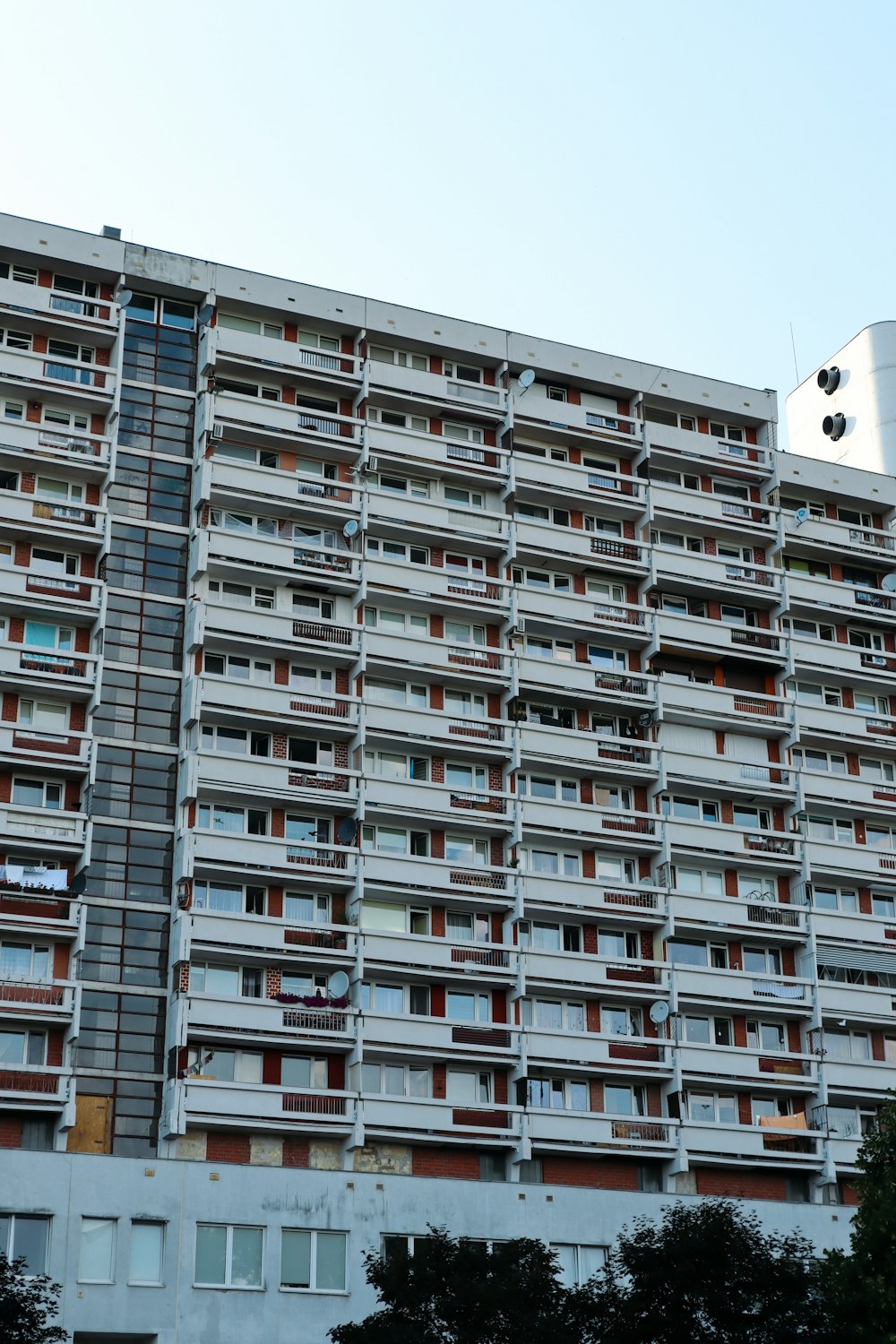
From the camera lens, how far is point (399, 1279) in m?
45.1

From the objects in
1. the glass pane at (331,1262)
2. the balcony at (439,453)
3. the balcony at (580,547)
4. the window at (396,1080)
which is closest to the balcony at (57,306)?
the balcony at (439,453)

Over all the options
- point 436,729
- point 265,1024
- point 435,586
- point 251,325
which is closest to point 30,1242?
point 265,1024

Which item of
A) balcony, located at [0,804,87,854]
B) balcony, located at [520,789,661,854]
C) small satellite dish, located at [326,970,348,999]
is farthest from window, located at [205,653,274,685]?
small satellite dish, located at [326,970,348,999]

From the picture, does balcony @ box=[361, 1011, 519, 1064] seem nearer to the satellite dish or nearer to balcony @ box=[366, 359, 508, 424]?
the satellite dish

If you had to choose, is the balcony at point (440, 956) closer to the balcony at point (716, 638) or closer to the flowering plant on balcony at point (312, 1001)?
the flowering plant on balcony at point (312, 1001)

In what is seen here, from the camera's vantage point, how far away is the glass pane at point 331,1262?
55.1m

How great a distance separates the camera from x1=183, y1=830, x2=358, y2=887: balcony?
59.2 metres

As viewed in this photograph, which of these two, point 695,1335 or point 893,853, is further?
point 893,853

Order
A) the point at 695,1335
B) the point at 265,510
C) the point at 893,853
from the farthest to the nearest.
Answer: the point at 893,853 < the point at 265,510 < the point at 695,1335

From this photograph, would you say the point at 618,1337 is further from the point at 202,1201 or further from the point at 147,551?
the point at 147,551

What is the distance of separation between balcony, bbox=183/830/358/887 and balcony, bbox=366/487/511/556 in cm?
1236

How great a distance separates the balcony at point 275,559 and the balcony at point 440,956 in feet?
40.2

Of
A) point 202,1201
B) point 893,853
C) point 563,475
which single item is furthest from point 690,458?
point 202,1201

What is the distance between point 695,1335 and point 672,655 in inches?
1257
